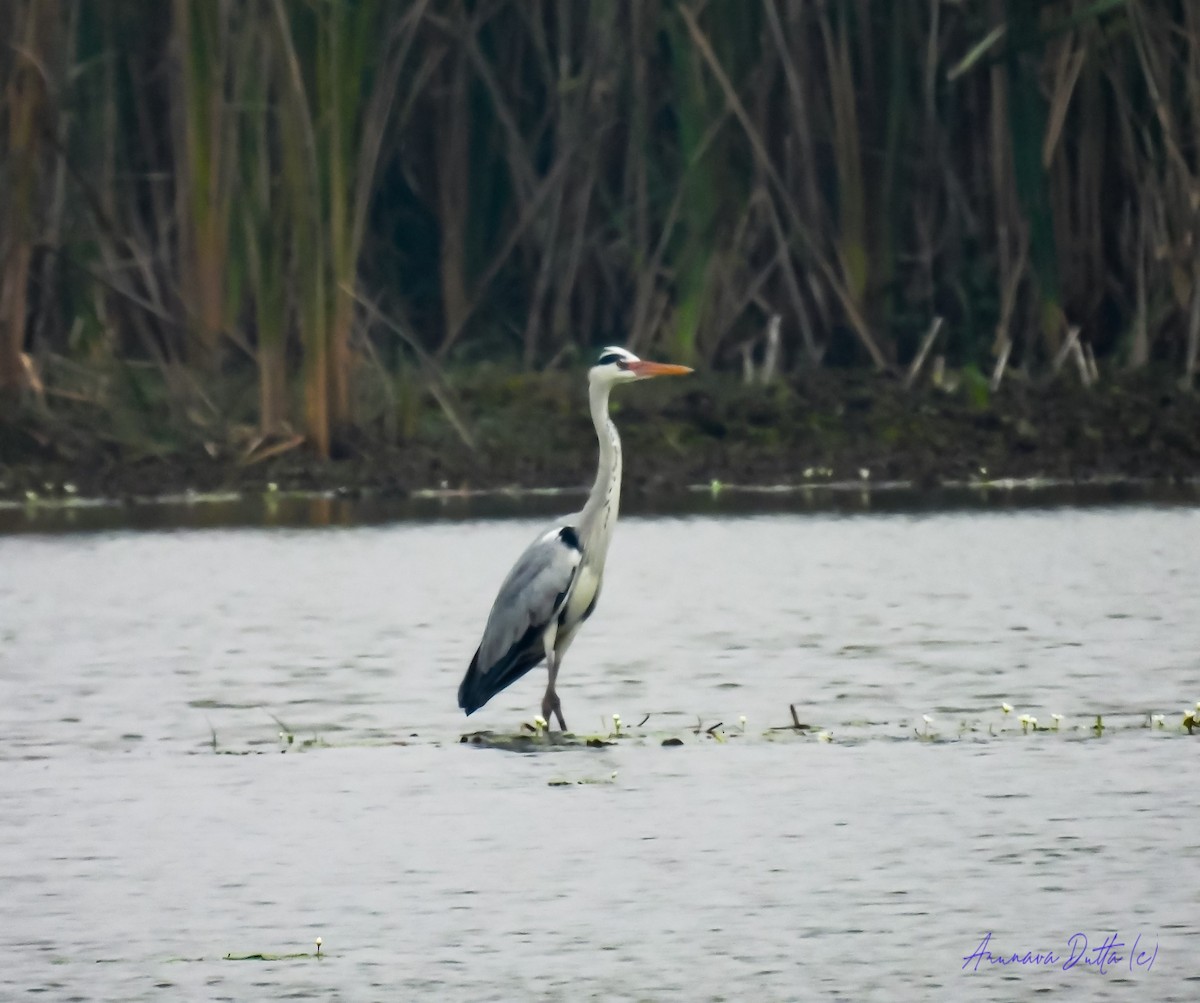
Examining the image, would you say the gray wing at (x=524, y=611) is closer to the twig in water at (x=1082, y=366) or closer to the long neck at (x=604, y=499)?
the long neck at (x=604, y=499)

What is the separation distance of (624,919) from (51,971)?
53.4 inches

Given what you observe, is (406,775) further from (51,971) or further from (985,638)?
(985,638)

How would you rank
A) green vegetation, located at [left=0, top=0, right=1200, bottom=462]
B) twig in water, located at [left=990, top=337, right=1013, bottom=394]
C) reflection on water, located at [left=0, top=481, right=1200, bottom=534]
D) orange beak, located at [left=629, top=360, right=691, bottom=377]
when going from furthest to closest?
twig in water, located at [left=990, top=337, right=1013, bottom=394] < green vegetation, located at [left=0, top=0, right=1200, bottom=462] < reflection on water, located at [left=0, top=481, right=1200, bottom=534] < orange beak, located at [left=629, top=360, right=691, bottom=377]

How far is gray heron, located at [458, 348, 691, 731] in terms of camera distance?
9.58 meters

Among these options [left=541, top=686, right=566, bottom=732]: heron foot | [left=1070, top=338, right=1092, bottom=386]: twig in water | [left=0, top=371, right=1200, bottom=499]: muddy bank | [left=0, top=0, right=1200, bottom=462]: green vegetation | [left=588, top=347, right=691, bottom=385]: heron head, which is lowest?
[left=541, top=686, right=566, bottom=732]: heron foot

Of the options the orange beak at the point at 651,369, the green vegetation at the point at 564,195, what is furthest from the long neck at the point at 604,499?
the green vegetation at the point at 564,195

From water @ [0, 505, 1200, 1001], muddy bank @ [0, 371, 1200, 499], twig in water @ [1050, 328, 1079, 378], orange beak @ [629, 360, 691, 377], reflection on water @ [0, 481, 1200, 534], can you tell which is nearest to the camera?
water @ [0, 505, 1200, 1001]

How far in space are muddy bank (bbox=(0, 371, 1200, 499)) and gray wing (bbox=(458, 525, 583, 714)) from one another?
317 inches

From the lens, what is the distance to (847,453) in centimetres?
1898

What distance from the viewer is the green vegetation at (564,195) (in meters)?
17.4

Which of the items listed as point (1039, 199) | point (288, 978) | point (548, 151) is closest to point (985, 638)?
point (288, 978)

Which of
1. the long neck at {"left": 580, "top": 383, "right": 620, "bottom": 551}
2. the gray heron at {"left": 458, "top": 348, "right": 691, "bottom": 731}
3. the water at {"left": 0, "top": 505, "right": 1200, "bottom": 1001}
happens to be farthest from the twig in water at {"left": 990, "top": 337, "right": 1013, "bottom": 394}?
the gray heron at {"left": 458, "top": 348, "right": 691, "bottom": 731}

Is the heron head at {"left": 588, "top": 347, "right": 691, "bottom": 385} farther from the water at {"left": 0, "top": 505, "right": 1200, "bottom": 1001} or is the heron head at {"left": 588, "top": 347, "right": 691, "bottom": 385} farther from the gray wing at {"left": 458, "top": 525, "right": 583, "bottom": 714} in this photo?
the water at {"left": 0, "top": 505, "right": 1200, "bottom": 1001}

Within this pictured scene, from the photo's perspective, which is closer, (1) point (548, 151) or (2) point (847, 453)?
(2) point (847, 453)
